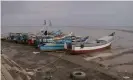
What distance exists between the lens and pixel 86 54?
3014cm

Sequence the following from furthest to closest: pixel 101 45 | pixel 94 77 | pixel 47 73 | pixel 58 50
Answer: pixel 101 45 → pixel 58 50 → pixel 47 73 → pixel 94 77

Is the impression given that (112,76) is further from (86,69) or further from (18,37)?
(18,37)

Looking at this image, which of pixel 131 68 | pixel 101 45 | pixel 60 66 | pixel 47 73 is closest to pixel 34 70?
pixel 47 73

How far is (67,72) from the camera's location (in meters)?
18.7

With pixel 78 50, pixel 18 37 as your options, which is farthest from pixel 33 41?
pixel 78 50

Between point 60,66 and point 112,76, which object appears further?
point 60,66

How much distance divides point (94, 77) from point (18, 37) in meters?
28.8

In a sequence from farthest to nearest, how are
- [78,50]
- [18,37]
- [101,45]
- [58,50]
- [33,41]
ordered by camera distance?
[18,37] → [33,41] → [101,45] → [58,50] → [78,50]

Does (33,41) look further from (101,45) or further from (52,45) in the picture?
(101,45)

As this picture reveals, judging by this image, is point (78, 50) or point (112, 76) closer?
point (112, 76)

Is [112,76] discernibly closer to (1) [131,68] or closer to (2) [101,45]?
(1) [131,68]

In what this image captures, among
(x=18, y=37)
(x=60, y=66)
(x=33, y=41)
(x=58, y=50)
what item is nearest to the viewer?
(x=60, y=66)

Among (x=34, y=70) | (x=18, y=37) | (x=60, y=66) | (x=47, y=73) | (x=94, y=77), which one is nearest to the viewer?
(x=94, y=77)

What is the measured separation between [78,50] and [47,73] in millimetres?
12204
